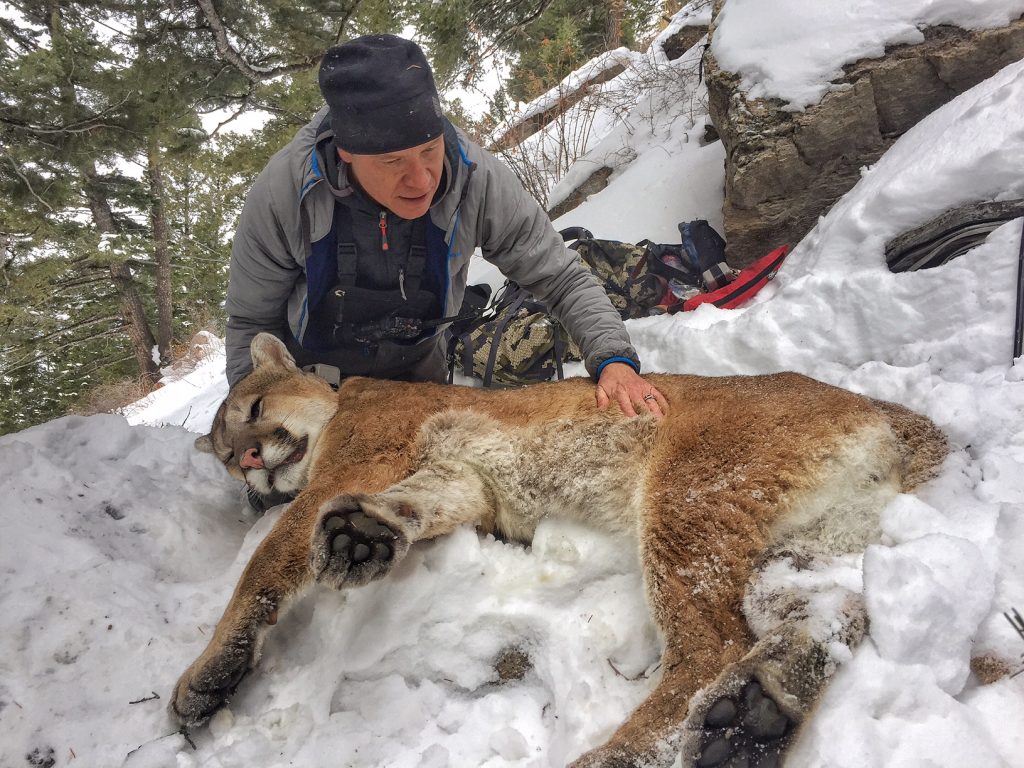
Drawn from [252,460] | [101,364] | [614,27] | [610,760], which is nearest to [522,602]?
[610,760]

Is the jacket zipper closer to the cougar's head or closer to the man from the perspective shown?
the man

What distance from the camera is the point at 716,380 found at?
3.02 metres

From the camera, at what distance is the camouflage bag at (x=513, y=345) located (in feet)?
16.4

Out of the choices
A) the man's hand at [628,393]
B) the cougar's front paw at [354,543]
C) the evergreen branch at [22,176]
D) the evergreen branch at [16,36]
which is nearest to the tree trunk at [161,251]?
the evergreen branch at [16,36]

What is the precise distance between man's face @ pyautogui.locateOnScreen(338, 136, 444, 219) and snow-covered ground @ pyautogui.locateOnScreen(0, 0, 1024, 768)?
1949mm

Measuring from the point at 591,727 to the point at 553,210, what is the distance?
364 inches

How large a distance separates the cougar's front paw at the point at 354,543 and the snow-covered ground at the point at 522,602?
353 millimetres

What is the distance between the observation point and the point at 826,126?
4992 millimetres

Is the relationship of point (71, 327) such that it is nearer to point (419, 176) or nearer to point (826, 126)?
point (419, 176)

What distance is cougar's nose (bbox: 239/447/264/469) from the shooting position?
10.7 feet

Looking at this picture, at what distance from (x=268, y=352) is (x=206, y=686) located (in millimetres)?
2144

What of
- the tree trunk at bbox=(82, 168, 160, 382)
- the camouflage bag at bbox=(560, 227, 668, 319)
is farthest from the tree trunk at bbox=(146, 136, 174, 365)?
the camouflage bag at bbox=(560, 227, 668, 319)

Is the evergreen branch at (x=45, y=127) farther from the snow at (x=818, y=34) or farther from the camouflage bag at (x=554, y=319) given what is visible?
the snow at (x=818, y=34)

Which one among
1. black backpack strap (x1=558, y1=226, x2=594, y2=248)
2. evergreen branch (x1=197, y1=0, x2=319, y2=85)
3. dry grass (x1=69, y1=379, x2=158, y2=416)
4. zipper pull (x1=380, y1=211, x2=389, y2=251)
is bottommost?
dry grass (x1=69, y1=379, x2=158, y2=416)
